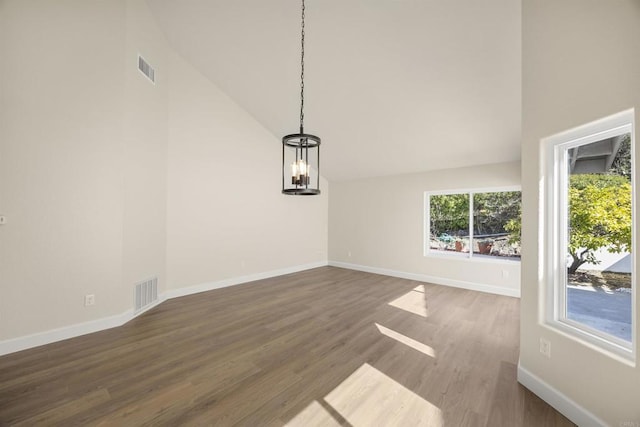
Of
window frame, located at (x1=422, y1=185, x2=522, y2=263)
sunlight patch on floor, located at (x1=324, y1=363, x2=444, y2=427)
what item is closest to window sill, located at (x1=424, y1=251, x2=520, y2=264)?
window frame, located at (x1=422, y1=185, x2=522, y2=263)

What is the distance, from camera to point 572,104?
1751 millimetres

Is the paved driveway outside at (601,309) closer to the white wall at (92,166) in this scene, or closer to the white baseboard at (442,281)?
the white baseboard at (442,281)

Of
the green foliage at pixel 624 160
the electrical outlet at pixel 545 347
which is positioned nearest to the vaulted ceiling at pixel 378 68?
the green foliage at pixel 624 160

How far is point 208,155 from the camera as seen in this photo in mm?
4707

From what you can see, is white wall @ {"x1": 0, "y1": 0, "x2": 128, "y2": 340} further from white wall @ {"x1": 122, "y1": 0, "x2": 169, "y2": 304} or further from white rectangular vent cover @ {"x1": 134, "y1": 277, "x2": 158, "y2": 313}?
white rectangular vent cover @ {"x1": 134, "y1": 277, "x2": 158, "y2": 313}

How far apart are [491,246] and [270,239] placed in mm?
4611

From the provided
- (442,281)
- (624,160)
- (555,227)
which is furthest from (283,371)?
(442,281)

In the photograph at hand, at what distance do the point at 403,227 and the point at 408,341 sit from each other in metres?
3.38

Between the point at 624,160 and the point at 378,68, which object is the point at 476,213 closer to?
the point at 378,68

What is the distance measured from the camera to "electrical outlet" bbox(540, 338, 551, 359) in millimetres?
1868

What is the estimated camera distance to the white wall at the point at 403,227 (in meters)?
4.66

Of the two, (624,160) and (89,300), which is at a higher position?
(624,160)

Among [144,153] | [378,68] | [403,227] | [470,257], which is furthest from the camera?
[403,227]

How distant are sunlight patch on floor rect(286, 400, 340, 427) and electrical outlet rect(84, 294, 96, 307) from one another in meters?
2.84
